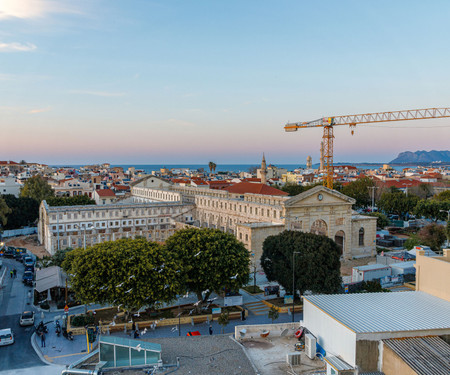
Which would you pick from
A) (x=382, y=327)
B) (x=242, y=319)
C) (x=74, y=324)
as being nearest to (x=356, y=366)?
(x=382, y=327)

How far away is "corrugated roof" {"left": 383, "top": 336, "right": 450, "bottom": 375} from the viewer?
65.8 feet

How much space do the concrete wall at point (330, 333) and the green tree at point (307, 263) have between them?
1193 centimetres

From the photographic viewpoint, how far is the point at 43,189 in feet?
349

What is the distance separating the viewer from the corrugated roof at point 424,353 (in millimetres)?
20047

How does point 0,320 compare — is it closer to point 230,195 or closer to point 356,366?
point 356,366

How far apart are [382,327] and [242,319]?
17641 millimetres

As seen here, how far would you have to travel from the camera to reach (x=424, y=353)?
21.2 meters

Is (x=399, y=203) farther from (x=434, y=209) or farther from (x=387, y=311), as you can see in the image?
(x=387, y=311)

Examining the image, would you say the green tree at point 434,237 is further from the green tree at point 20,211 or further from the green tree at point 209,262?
the green tree at point 20,211

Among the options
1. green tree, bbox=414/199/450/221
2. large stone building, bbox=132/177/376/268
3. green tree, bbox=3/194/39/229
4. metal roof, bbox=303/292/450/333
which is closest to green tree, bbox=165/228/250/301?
metal roof, bbox=303/292/450/333

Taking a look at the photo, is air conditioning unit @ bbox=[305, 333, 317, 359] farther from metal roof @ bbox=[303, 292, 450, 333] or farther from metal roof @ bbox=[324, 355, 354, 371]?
metal roof @ bbox=[303, 292, 450, 333]

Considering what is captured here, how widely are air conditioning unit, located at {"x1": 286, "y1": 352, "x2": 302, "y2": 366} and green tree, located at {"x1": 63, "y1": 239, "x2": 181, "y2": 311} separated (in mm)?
14405

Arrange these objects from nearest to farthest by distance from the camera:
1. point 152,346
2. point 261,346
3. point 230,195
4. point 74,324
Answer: point 152,346
point 261,346
point 74,324
point 230,195

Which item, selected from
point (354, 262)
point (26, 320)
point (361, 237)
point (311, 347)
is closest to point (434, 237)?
point (361, 237)
